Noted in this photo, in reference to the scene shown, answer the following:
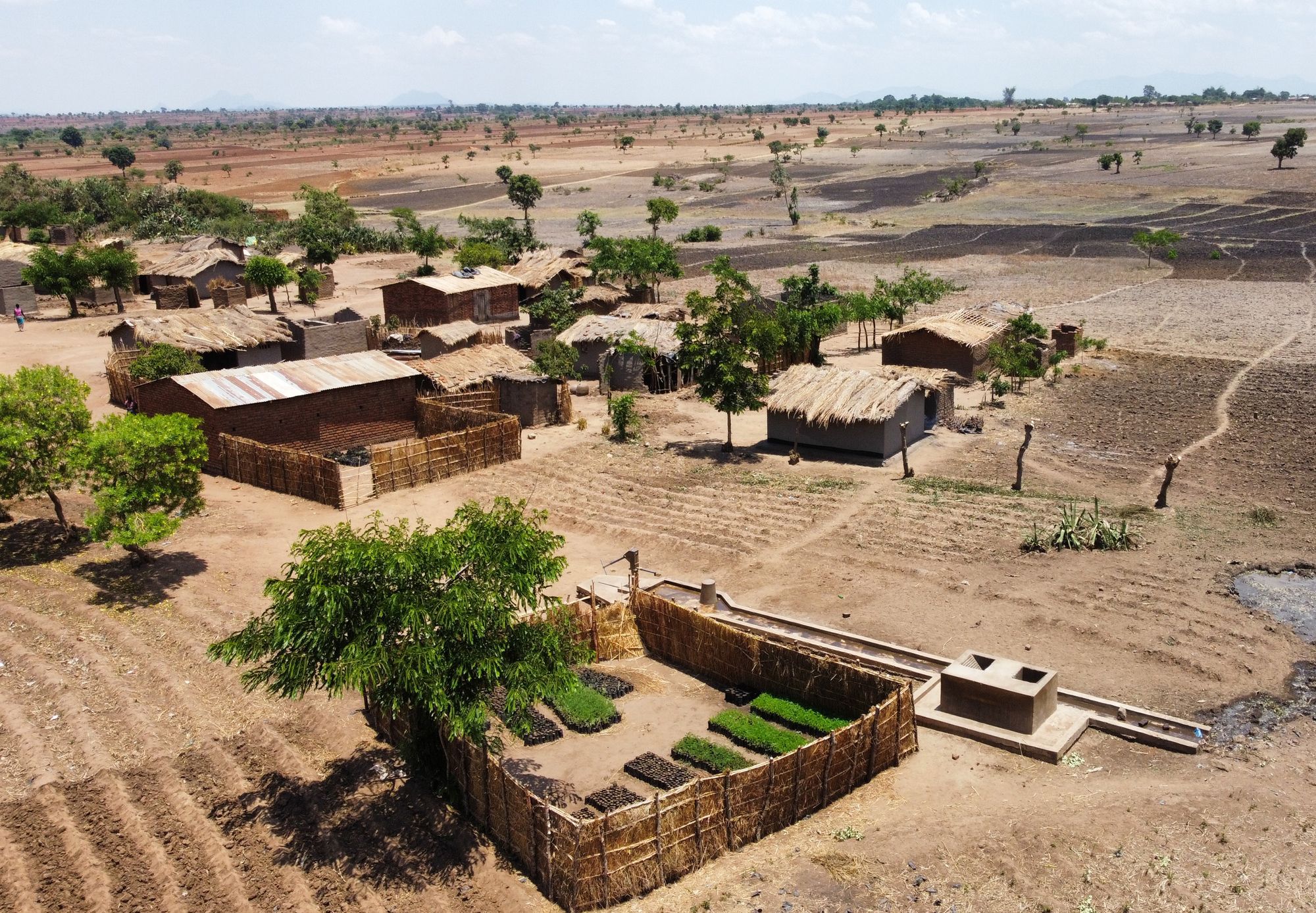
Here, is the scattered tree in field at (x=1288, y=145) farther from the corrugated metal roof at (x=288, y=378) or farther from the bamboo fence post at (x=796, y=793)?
the bamboo fence post at (x=796, y=793)

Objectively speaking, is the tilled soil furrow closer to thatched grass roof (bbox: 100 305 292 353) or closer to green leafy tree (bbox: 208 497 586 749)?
green leafy tree (bbox: 208 497 586 749)

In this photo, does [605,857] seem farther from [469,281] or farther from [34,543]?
[469,281]

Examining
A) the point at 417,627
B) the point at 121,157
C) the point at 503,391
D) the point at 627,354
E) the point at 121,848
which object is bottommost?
the point at 121,848

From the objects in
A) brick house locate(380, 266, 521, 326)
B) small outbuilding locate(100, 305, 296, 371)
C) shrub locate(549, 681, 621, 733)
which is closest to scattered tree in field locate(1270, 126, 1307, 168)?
brick house locate(380, 266, 521, 326)

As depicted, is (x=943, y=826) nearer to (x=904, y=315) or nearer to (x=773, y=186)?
(x=904, y=315)

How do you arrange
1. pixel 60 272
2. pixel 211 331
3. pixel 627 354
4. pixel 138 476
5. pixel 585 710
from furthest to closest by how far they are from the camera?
pixel 60 272, pixel 627 354, pixel 211 331, pixel 138 476, pixel 585 710

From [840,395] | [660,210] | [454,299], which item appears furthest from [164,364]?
[660,210]

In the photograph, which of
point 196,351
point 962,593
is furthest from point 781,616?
point 196,351
